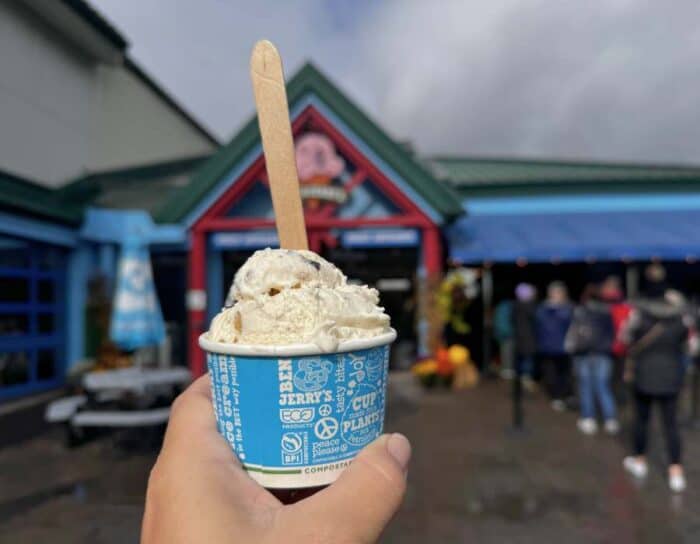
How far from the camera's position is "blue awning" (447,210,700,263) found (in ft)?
31.4

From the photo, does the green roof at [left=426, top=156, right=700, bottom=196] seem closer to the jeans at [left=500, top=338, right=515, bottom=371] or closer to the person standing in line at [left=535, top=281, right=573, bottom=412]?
the jeans at [left=500, top=338, right=515, bottom=371]

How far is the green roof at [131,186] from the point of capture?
10880mm

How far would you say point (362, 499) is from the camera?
4.41 feet

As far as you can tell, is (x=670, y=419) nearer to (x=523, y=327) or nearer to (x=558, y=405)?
(x=523, y=327)

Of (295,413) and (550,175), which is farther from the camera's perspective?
(550,175)

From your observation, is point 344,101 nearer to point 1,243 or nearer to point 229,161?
point 229,161

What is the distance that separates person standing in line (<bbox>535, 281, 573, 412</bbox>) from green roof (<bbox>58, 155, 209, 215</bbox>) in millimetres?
7777

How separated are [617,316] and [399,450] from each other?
24.8ft

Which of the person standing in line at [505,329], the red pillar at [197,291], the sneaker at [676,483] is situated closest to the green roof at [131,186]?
the red pillar at [197,291]

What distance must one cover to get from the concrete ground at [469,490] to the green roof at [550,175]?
642 cm

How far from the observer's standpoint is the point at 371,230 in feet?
31.2

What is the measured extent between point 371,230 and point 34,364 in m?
7.18

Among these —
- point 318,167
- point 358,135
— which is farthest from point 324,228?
point 358,135

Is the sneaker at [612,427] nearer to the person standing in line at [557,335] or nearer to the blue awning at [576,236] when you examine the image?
the person standing in line at [557,335]
